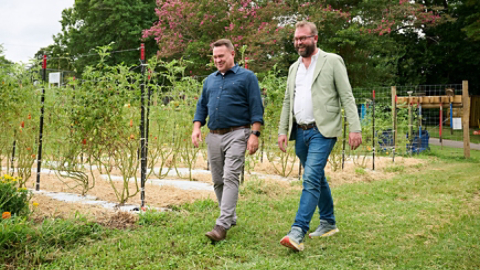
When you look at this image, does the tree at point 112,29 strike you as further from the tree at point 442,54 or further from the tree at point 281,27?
the tree at point 442,54

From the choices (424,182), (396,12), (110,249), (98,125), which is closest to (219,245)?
(110,249)

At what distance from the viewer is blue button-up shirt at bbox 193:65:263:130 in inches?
142

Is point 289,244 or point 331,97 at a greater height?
point 331,97

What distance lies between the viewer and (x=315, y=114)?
339 cm

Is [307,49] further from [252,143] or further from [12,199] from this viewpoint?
[12,199]

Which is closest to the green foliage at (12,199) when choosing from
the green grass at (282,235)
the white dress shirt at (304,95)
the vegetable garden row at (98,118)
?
the green grass at (282,235)

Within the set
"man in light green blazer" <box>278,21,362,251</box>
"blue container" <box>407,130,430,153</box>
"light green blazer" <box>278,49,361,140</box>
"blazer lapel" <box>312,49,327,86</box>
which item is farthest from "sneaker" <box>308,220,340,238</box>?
"blue container" <box>407,130,430,153</box>

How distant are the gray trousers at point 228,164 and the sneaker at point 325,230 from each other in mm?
709

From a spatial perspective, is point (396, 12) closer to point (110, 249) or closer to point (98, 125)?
point (98, 125)

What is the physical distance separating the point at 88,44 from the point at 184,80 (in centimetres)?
1750

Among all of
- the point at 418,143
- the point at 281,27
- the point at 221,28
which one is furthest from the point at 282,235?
the point at 221,28

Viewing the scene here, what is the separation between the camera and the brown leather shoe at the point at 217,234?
3234 mm

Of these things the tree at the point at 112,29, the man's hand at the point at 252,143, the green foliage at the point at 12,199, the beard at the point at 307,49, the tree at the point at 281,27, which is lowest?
the green foliage at the point at 12,199

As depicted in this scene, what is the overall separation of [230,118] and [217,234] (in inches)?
38.1
